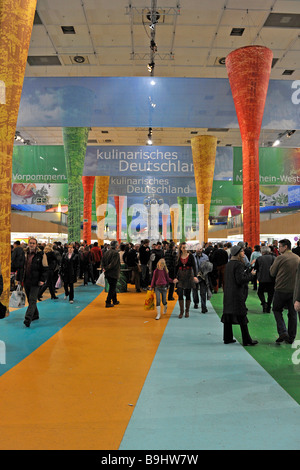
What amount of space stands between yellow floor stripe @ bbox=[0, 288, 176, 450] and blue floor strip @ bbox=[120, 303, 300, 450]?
0.64ft

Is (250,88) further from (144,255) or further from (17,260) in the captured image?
(17,260)

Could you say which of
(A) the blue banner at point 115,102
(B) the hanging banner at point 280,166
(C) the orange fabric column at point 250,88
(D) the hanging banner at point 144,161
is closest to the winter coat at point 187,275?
(A) the blue banner at point 115,102

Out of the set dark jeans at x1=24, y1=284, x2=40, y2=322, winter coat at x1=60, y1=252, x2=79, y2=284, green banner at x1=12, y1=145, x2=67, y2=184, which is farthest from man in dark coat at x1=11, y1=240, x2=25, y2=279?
green banner at x1=12, y1=145, x2=67, y2=184

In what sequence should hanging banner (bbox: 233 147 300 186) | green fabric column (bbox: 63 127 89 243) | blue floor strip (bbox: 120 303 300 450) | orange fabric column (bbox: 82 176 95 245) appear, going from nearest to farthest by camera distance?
blue floor strip (bbox: 120 303 300 450) → hanging banner (bbox: 233 147 300 186) → green fabric column (bbox: 63 127 89 243) → orange fabric column (bbox: 82 176 95 245)

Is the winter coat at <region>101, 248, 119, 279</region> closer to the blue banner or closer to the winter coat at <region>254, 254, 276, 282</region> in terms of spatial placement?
the winter coat at <region>254, 254, 276, 282</region>

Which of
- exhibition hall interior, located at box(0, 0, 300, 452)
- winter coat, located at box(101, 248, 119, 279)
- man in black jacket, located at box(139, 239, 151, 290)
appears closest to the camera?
exhibition hall interior, located at box(0, 0, 300, 452)

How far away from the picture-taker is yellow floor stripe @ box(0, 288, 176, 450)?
3.01m

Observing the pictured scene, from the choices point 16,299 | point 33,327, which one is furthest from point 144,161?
point 33,327

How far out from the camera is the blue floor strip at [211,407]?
2.91 m

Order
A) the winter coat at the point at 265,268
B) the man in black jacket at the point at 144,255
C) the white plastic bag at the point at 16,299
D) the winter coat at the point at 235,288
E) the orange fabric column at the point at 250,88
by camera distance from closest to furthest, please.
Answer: the winter coat at the point at 235,288 < the white plastic bag at the point at 16,299 < the winter coat at the point at 265,268 < the orange fabric column at the point at 250,88 < the man in black jacket at the point at 144,255

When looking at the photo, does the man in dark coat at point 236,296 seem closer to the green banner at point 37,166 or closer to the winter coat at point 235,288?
the winter coat at point 235,288

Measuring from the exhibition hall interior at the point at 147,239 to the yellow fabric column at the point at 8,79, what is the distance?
0.03 m

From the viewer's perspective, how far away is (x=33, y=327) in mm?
7059

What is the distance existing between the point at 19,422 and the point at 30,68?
18161 millimetres
